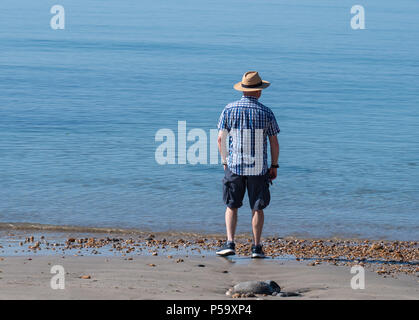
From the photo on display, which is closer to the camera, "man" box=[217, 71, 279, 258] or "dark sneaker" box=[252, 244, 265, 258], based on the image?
"man" box=[217, 71, 279, 258]

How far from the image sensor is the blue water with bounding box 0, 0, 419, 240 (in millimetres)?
9883

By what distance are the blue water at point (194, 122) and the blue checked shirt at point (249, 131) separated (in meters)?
1.98

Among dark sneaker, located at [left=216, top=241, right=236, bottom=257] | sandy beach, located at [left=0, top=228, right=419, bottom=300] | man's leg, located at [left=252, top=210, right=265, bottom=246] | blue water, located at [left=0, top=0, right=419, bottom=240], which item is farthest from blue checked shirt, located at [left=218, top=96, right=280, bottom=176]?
blue water, located at [left=0, top=0, right=419, bottom=240]

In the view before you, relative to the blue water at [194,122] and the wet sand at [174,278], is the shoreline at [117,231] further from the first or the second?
the wet sand at [174,278]

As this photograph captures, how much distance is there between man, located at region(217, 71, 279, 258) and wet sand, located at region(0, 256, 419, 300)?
0.56 metres

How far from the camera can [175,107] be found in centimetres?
1945

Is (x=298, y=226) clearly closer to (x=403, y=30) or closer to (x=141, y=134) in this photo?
(x=141, y=134)

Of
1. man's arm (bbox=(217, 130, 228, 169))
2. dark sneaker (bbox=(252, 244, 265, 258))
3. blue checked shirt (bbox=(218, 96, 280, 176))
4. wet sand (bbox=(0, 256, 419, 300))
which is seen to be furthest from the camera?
dark sneaker (bbox=(252, 244, 265, 258))

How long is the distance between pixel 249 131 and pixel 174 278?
64.6 inches

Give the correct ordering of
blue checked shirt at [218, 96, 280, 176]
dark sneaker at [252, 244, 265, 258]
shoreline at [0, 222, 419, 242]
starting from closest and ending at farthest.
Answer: blue checked shirt at [218, 96, 280, 176] → dark sneaker at [252, 244, 265, 258] → shoreline at [0, 222, 419, 242]

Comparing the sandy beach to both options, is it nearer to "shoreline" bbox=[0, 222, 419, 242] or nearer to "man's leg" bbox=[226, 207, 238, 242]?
"shoreline" bbox=[0, 222, 419, 242]

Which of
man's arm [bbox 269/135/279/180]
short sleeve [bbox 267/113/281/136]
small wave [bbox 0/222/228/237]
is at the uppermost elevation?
short sleeve [bbox 267/113/281/136]
